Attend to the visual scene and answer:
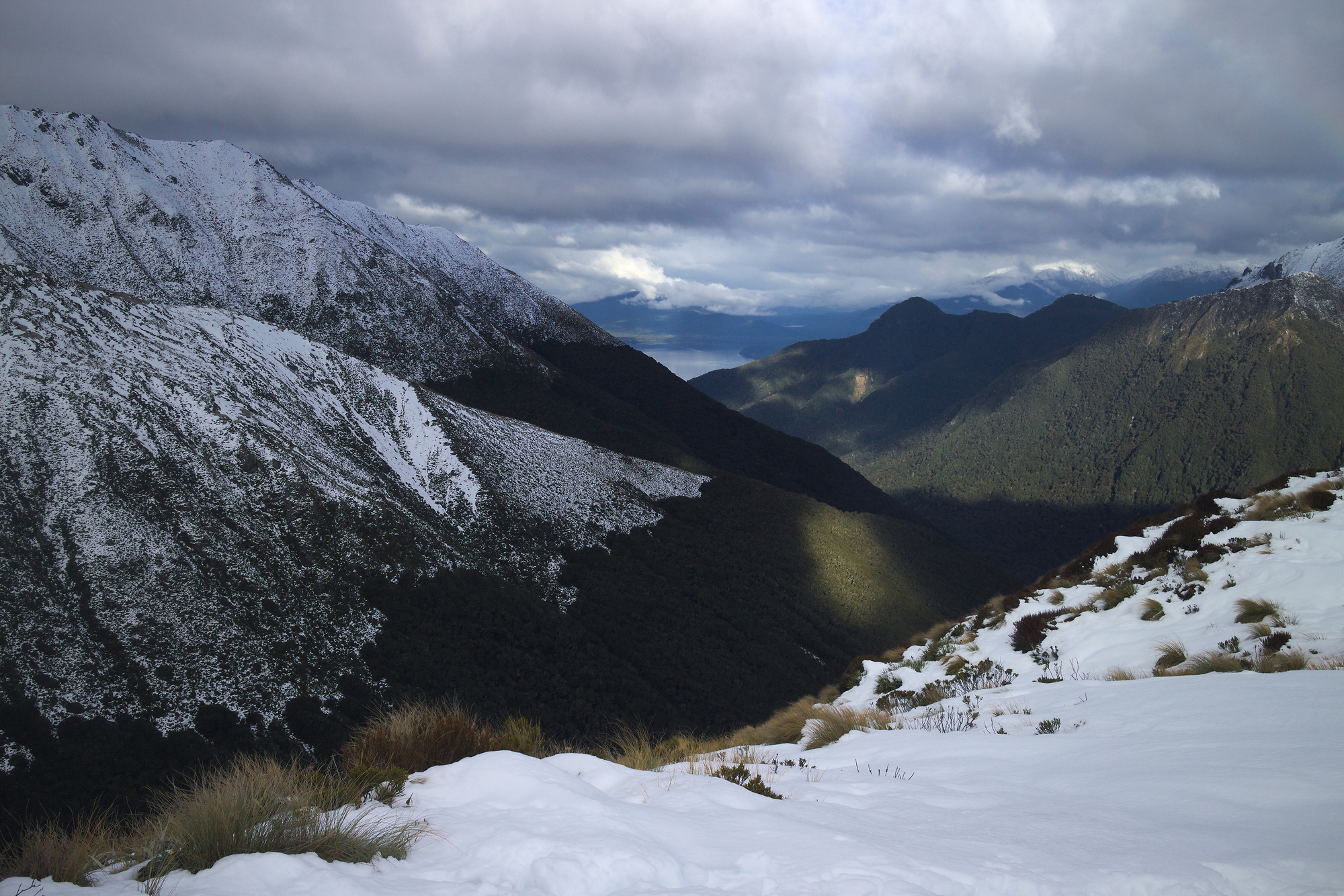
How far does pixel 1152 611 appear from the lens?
12.0m

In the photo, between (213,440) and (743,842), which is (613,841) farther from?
(213,440)

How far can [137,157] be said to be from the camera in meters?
128

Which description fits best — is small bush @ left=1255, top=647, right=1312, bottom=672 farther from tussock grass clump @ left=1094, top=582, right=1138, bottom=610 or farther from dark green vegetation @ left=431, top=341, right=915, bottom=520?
dark green vegetation @ left=431, top=341, right=915, bottom=520

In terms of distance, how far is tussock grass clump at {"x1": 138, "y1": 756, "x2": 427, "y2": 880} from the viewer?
4633mm

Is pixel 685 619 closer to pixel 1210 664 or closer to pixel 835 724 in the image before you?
pixel 835 724

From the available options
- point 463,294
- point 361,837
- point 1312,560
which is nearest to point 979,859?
point 361,837

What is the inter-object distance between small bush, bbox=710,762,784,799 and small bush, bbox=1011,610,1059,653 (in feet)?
28.1

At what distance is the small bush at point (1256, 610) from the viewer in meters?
9.82

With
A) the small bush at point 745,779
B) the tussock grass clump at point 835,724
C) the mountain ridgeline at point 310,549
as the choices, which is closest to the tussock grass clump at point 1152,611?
the tussock grass clump at point 835,724

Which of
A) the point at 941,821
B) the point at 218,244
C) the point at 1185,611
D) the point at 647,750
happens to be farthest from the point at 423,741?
the point at 218,244

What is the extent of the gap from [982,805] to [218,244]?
153 m

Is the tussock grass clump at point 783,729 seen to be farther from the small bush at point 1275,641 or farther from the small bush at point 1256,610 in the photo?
the small bush at point 1256,610

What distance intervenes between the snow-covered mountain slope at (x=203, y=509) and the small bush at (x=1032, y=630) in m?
36.6

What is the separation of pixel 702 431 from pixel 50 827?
14525cm
